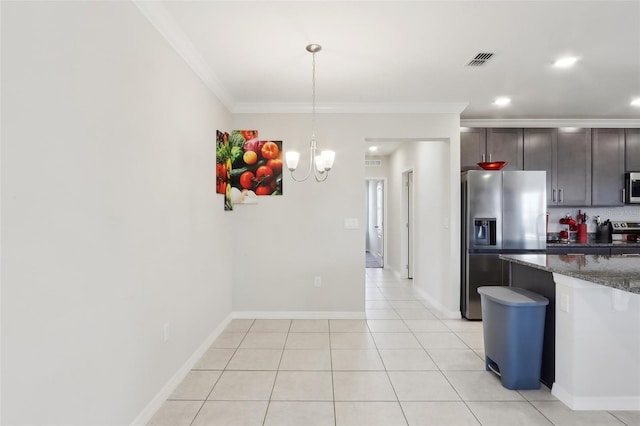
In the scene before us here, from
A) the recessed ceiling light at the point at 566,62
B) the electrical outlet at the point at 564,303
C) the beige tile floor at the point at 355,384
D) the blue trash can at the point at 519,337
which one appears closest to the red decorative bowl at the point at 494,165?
the recessed ceiling light at the point at 566,62

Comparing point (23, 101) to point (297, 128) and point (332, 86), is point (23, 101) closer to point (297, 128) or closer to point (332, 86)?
point (332, 86)

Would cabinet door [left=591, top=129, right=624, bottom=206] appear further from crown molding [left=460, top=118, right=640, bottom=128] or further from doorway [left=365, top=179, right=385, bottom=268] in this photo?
doorway [left=365, top=179, right=385, bottom=268]

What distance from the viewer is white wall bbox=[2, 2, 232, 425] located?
3.80ft

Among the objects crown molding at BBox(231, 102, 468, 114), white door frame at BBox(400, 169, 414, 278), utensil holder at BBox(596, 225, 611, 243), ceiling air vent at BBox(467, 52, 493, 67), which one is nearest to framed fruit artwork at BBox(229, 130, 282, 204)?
crown molding at BBox(231, 102, 468, 114)

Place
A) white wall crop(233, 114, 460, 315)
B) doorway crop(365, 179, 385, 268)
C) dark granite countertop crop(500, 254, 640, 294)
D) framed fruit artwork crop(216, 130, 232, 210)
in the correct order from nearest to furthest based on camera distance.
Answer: dark granite countertop crop(500, 254, 640, 294) → framed fruit artwork crop(216, 130, 232, 210) → white wall crop(233, 114, 460, 315) → doorway crop(365, 179, 385, 268)

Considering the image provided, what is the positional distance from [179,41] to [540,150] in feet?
15.1

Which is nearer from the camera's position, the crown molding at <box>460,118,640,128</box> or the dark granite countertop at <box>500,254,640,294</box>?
the dark granite countertop at <box>500,254,640,294</box>

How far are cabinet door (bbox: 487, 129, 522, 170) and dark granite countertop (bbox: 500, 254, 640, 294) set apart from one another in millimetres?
2074

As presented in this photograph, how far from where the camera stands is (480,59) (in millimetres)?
2793

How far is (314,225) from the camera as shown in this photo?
4016 mm

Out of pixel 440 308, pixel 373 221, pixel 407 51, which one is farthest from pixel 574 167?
pixel 373 221

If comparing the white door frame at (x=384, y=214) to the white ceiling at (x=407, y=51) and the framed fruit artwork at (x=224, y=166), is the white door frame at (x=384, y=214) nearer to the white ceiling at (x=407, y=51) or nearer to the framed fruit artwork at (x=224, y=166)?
the white ceiling at (x=407, y=51)

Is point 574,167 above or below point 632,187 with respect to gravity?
above

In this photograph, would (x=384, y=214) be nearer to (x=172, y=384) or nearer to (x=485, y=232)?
(x=485, y=232)
